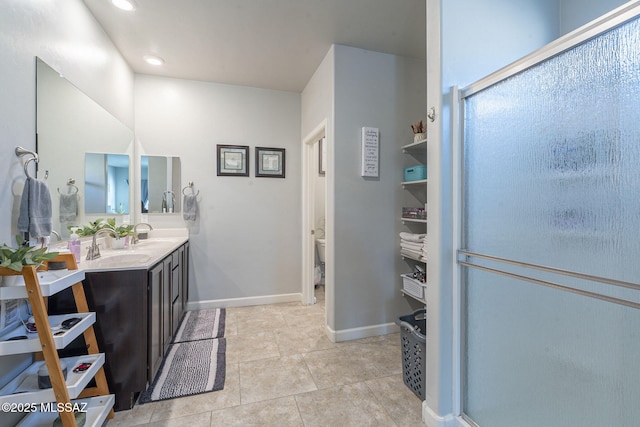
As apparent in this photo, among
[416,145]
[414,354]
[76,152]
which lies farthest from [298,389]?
[76,152]

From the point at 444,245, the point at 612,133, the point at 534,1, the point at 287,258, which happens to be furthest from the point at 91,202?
the point at 534,1

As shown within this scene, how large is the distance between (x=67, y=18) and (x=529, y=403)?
3.30 meters

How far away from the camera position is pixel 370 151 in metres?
2.50

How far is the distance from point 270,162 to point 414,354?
254 centimetres

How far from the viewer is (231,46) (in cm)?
247

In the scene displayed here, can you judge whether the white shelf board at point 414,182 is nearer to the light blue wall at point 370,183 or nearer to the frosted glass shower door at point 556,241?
the light blue wall at point 370,183

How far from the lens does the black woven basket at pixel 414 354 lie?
1711mm

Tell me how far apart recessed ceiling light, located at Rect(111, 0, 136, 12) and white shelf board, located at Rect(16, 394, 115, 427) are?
2.49 metres

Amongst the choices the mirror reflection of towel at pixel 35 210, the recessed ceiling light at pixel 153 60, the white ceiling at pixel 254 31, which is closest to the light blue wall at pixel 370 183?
the white ceiling at pixel 254 31

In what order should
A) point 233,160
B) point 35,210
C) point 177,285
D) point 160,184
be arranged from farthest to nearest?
1. point 233,160
2. point 160,184
3. point 177,285
4. point 35,210

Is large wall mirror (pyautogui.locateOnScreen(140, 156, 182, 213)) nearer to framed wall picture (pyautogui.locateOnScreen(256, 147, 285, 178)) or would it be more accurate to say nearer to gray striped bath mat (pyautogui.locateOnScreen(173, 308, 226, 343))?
framed wall picture (pyautogui.locateOnScreen(256, 147, 285, 178))

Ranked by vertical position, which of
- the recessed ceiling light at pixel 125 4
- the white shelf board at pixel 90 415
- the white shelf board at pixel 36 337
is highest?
the recessed ceiling light at pixel 125 4

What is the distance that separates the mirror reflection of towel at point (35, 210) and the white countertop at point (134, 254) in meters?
0.28

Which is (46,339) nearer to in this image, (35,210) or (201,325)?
(35,210)
